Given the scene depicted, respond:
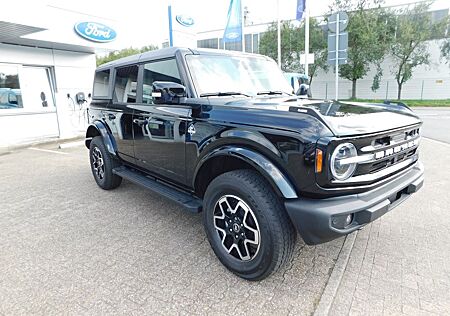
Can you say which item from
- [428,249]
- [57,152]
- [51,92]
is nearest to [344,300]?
[428,249]

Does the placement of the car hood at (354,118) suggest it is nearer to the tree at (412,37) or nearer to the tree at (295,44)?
the tree at (412,37)

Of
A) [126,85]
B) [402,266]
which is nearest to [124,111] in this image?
[126,85]

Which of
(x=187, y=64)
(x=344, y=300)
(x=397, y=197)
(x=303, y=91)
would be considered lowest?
(x=344, y=300)

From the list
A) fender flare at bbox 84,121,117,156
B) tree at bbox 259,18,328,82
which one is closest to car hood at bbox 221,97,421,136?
fender flare at bbox 84,121,117,156

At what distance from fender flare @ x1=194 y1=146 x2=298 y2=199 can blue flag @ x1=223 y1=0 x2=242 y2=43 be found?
14.5 meters

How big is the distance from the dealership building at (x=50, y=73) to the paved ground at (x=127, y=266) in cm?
647

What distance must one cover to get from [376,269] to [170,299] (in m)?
1.81

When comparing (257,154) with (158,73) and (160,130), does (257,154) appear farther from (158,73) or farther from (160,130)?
(158,73)

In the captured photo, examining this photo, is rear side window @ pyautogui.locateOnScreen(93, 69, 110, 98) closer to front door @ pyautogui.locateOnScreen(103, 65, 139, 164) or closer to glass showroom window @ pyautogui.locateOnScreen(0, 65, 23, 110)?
front door @ pyautogui.locateOnScreen(103, 65, 139, 164)

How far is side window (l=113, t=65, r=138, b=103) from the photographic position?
3.90 metres

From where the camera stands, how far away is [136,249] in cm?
303

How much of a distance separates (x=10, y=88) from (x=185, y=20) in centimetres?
712

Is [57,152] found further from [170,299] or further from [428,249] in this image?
[428,249]

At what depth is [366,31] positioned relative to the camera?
25953 millimetres
